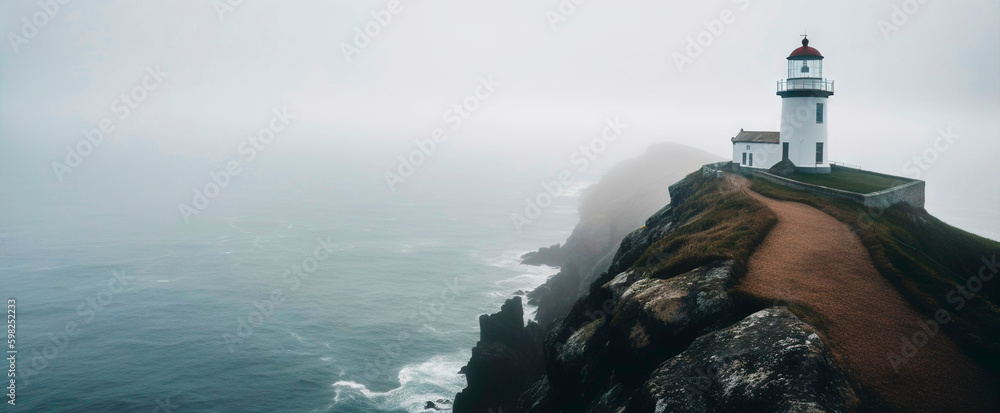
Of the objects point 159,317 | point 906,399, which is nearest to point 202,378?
point 159,317

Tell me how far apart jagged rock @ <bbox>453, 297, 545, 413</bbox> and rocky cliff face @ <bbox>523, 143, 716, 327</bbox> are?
358 inches

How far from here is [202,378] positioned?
4847 cm

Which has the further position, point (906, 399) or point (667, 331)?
point (667, 331)

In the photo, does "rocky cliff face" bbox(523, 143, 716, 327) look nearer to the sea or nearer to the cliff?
the sea

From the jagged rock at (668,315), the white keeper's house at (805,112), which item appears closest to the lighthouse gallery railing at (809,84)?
the white keeper's house at (805,112)

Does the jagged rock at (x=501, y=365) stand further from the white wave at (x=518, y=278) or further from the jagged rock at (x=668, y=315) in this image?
the jagged rock at (x=668, y=315)

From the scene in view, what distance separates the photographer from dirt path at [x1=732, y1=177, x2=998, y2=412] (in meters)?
17.3

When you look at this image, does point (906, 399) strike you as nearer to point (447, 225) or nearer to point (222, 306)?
point (222, 306)

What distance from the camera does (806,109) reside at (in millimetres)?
43156

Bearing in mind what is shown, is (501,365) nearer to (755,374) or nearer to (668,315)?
(668,315)

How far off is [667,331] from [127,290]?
7121 cm

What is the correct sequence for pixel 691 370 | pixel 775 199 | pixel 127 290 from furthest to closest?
pixel 127 290, pixel 775 199, pixel 691 370

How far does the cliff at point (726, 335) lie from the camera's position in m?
17.2

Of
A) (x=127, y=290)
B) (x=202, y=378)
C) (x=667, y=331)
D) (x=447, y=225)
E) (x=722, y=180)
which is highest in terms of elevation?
(x=447, y=225)
